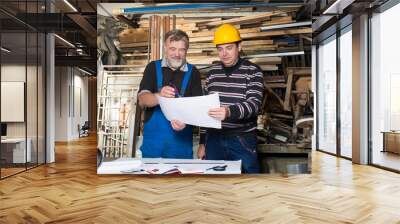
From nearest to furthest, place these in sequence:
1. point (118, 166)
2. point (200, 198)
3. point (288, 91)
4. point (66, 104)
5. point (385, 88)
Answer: point (200, 198), point (288, 91), point (118, 166), point (385, 88), point (66, 104)

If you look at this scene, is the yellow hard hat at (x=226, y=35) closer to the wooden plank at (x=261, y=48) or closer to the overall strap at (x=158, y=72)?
the wooden plank at (x=261, y=48)

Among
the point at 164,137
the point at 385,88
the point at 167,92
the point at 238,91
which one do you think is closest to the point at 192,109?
the point at 167,92

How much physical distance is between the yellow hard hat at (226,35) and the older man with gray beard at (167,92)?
0.45m

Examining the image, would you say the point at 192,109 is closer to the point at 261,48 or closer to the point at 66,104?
the point at 261,48

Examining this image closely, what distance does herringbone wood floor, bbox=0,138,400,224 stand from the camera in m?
4.11

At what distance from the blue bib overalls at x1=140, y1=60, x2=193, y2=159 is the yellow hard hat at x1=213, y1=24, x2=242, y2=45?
1.89 feet

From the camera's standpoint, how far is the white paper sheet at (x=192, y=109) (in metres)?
5.99

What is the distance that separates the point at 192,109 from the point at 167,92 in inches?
17.5

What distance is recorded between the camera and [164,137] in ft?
20.3

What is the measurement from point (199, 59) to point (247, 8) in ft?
3.43

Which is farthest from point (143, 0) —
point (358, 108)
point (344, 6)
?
point (358, 108)

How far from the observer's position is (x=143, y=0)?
6301 mm

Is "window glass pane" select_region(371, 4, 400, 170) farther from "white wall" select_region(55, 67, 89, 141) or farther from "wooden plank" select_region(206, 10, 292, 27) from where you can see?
"white wall" select_region(55, 67, 89, 141)

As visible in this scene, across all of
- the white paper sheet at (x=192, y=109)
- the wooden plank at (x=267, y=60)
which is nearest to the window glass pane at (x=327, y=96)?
the wooden plank at (x=267, y=60)
